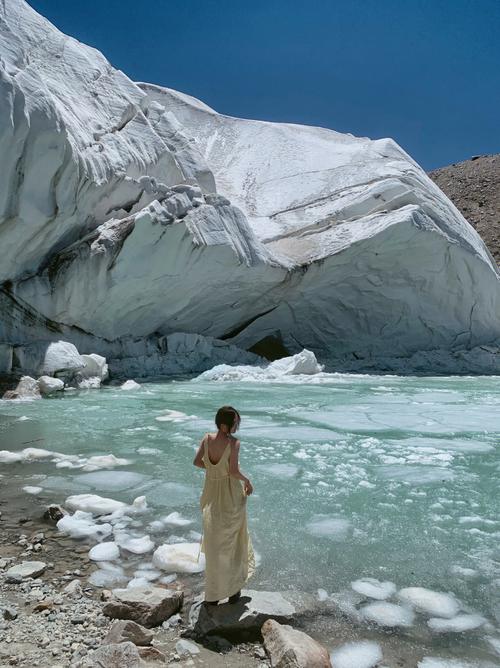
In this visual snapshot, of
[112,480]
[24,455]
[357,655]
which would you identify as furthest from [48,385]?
[357,655]

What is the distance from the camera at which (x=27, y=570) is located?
2705 millimetres

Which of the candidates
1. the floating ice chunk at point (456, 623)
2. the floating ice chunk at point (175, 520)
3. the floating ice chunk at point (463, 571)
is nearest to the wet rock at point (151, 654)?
the floating ice chunk at point (456, 623)

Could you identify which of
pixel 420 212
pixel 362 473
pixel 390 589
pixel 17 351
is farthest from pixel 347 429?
pixel 420 212

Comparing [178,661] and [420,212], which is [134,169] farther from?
[178,661]

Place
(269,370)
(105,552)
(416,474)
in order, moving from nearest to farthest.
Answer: (105,552) → (416,474) → (269,370)

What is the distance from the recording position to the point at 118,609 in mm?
2312

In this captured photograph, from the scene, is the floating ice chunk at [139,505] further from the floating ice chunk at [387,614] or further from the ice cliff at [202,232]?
the ice cliff at [202,232]

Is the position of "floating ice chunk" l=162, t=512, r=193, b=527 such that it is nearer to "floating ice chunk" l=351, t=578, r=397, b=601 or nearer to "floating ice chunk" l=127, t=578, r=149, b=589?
"floating ice chunk" l=127, t=578, r=149, b=589

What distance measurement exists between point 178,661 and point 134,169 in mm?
11090

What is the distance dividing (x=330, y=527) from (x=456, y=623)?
3.67 feet

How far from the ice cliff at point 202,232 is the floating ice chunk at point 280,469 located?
643cm

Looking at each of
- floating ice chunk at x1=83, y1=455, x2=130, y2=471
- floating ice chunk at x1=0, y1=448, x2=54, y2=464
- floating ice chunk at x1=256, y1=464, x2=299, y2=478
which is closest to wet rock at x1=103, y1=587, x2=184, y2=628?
floating ice chunk at x1=256, y1=464, x2=299, y2=478

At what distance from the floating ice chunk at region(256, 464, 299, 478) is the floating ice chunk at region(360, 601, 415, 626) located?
81.2 inches

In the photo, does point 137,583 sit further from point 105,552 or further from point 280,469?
point 280,469
